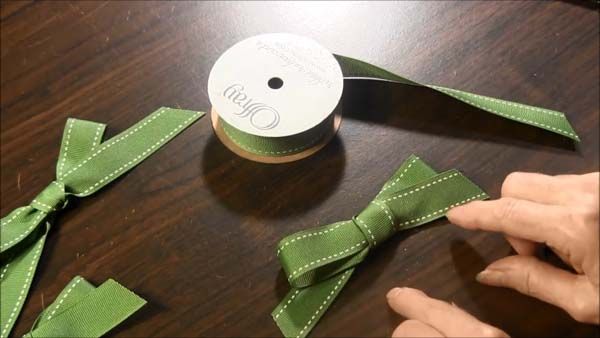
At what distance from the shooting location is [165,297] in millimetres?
607

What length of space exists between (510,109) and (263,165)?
257mm

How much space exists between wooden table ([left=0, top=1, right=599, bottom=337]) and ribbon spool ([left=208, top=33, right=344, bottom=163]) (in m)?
0.02

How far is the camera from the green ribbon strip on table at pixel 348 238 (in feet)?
1.93

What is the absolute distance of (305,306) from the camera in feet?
1.94

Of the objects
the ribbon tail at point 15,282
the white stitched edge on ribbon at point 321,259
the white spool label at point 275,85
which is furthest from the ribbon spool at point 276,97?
the ribbon tail at point 15,282

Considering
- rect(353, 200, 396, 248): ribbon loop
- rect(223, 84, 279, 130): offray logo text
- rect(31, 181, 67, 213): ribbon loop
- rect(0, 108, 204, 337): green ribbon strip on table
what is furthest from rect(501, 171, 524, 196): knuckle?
rect(31, 181, 67, 213): ribbon loop

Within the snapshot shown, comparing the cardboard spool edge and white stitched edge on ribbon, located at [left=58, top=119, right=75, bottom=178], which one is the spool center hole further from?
white stitched edge on ribbon, located at [left=58, top=119, right=75, bottom=178]

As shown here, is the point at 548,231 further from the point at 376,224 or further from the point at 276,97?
the point at 276,97

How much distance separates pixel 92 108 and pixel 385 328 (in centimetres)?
39

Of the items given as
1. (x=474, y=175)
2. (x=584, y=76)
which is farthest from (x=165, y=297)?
(x=584, y=76)

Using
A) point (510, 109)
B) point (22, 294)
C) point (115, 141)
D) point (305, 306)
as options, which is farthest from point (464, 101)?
point (22, 294)

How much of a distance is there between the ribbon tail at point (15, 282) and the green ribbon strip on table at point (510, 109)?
1.23ft

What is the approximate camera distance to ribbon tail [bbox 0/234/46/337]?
0.61 m

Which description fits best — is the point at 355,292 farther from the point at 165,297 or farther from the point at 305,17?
the point at 305,17
